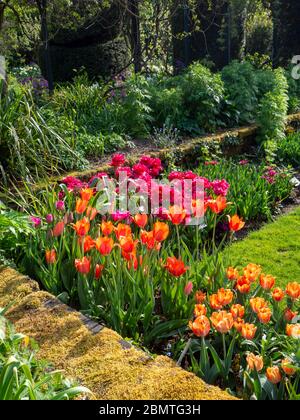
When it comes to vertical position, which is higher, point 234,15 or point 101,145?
point 234,15

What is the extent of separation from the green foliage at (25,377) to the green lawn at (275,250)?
2012 mm

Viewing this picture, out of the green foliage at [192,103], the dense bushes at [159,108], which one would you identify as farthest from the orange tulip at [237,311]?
the green foliage at [192,103]

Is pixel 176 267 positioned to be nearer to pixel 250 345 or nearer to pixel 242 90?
pixel 250 345

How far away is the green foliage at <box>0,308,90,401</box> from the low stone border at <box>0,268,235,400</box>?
8cm

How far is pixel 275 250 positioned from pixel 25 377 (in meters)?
3.00

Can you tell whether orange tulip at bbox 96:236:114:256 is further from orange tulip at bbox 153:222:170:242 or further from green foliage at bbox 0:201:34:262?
green foliage at bbox 0:201:34:262

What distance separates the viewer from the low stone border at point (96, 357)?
185 cm

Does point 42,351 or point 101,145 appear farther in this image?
point 101,145

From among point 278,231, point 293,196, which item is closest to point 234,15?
point 293,196

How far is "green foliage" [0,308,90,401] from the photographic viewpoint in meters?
1.66

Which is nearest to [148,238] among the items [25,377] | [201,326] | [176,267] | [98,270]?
[176,267]
